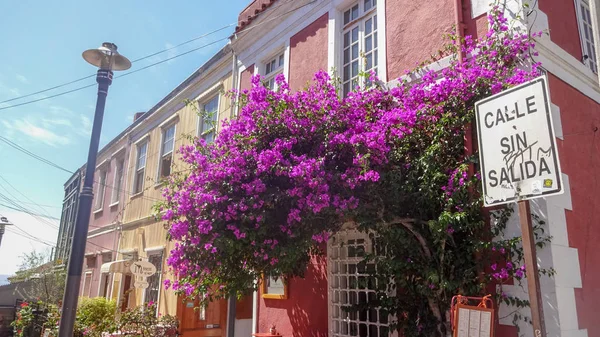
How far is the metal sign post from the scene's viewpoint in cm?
280

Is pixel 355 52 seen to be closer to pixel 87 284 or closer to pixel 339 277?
pixel 339 277

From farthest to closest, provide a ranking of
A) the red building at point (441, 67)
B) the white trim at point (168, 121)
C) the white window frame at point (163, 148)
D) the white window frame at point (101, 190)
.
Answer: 1. the white window frame at point (101, 190)
2. the white trim at point (168, 121)
3. the white window frame at point (163, 148)
4. the red building at point (441, 67)

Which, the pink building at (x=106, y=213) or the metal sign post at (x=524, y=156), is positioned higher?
the pink building at (x=106, y=213)

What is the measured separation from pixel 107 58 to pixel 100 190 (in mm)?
14368

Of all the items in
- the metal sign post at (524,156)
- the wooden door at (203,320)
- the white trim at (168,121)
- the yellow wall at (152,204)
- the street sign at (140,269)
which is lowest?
the wooden door at (203,320)

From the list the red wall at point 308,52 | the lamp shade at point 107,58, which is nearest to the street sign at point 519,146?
the lamp shade at point 107,58

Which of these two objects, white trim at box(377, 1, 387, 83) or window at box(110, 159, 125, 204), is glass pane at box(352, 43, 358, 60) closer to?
white trim at box(377, 1, 387, 83)

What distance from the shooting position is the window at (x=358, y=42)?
721cm

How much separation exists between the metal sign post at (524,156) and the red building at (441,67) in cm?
64

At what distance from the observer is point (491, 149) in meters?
3.17

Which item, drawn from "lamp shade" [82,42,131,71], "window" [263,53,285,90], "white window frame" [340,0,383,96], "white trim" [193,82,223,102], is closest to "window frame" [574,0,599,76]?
"white window frame" [340,0,383,96]

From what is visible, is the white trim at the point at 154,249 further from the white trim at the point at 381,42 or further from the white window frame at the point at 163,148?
the white trim at the point at 381,42

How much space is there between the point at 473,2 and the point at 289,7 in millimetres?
4198

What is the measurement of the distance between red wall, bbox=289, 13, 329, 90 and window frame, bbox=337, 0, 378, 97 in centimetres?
32
